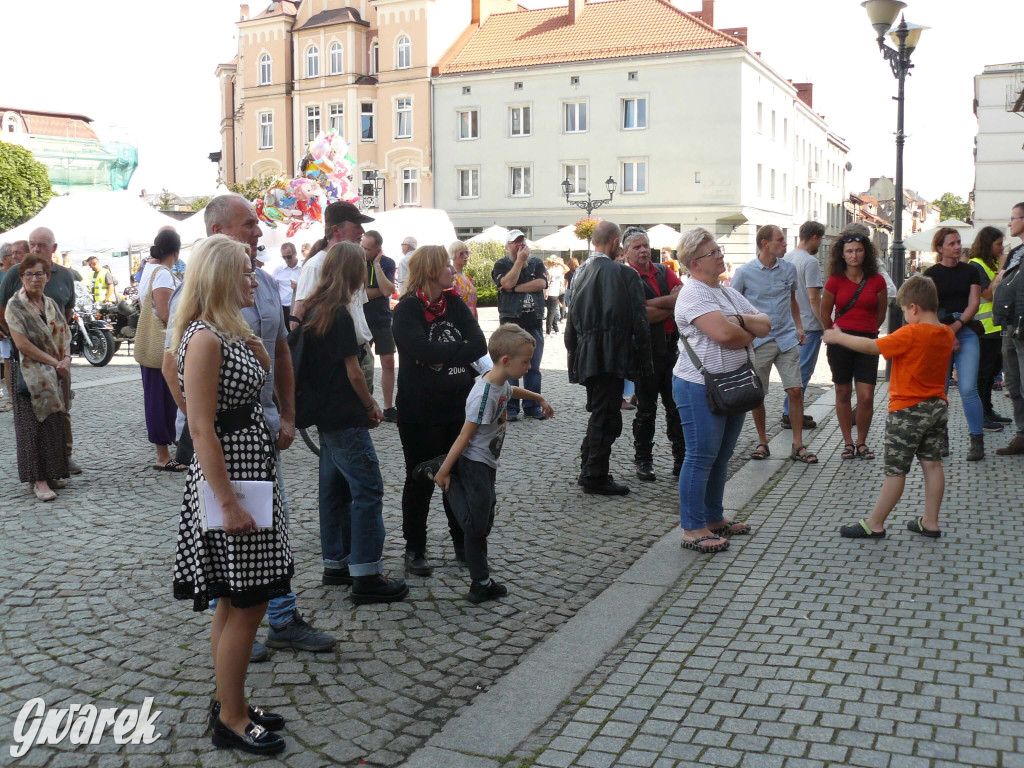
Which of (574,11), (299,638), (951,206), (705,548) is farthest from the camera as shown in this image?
(951,206)

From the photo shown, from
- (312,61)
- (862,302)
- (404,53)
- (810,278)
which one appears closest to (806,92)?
(404,53)

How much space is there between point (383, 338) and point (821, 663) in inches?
285

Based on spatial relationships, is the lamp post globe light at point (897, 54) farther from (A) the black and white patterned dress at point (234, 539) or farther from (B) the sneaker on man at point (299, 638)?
(A) the black and white patterned dress at point (234, 539)

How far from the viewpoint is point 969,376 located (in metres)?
8.26

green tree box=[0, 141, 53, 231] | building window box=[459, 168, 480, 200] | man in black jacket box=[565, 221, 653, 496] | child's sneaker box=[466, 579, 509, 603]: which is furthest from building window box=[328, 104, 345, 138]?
child's sneaker box=[466, 579, 509, 603]

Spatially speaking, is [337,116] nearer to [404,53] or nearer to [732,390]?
[404,53]

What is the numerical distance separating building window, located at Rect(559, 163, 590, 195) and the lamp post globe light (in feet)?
111

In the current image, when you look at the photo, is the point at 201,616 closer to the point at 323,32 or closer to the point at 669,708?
the point at 669,708

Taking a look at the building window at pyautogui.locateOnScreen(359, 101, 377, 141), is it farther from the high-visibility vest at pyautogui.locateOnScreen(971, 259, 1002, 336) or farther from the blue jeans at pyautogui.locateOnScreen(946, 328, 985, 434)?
the blue jeans at pyautogui.locateOnScreen(946, 328, 985, 434)

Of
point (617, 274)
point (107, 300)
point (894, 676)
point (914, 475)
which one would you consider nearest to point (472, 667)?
point (894, 676)

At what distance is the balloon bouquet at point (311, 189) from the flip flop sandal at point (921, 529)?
18901 millimetres

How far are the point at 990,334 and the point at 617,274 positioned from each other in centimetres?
458

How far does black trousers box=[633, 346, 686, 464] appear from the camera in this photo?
764 centimetres

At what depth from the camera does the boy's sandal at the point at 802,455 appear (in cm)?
810
